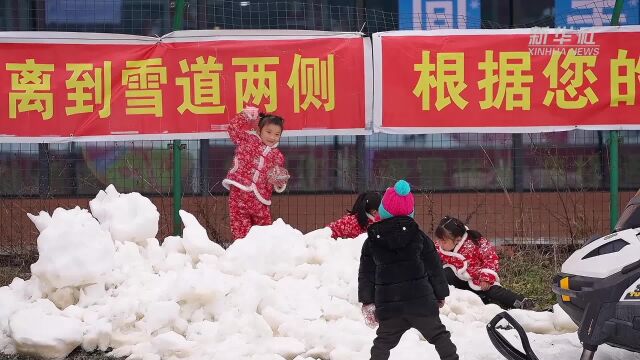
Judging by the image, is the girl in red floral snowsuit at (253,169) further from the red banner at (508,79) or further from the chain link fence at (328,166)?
the chain link fence at (328,166)

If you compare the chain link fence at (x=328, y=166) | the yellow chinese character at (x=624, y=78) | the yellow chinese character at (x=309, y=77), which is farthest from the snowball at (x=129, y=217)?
the yellow chinese character at (x=624, y=78)

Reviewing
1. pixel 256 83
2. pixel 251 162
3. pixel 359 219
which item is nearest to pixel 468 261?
pixel 359 219

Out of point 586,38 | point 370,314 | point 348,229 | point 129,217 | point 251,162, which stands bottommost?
point 370,314

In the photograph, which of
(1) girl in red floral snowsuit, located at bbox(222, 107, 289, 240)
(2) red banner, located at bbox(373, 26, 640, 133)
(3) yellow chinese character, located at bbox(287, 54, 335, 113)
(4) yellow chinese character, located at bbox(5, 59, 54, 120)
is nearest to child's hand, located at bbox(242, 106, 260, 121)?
(1) girl in red floral snowsuit, located at bbox(222, 107, 289, 240)

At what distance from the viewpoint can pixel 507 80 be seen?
27.7 ft

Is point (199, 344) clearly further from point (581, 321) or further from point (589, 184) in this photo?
point (589, 184)

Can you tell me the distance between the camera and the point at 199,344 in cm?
591

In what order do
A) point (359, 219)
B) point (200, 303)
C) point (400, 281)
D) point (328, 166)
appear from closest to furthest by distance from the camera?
point (400, 281) → point (200, 303) → point (359, 219) → point (328, 166)

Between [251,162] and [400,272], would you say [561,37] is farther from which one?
[400,272]

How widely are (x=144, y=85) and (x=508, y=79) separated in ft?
10.9

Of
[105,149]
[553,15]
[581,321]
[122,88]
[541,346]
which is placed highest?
[553,15]

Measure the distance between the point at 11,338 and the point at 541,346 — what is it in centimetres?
350

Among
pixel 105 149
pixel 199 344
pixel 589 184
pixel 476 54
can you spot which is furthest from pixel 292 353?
pixel 589 184

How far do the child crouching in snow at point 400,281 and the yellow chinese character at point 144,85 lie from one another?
362 cm
